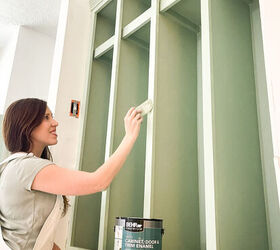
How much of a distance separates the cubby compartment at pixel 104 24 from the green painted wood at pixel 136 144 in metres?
0.38

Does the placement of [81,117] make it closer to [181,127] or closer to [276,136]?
[181,127]

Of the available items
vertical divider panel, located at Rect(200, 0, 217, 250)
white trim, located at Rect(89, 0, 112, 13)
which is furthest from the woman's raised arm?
white trim, located at Rect(89, 0, 112, 13)

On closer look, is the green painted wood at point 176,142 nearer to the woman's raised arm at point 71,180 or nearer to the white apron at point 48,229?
the woman's raised arm at point 71,180

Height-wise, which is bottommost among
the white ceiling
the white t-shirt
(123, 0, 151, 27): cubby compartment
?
the white t-shirt

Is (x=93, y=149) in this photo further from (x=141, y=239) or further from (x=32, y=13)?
(x=32, y=13)

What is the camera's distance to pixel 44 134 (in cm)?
131

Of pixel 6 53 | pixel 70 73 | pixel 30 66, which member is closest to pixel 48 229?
pixel 70 73

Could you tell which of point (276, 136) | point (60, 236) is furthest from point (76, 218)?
point (276, 136)

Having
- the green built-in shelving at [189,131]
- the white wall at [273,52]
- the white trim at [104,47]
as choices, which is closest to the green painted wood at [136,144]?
the green built-in shelving at [189,131]

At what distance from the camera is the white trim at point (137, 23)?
1.61m

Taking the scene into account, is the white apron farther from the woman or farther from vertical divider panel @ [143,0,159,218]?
vertical divider panel @ [143,0,159,218]

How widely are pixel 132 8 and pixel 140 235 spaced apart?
1465 millimetres

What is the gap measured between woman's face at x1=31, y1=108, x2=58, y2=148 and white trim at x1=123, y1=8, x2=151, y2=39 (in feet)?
2.40

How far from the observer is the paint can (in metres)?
1.02
